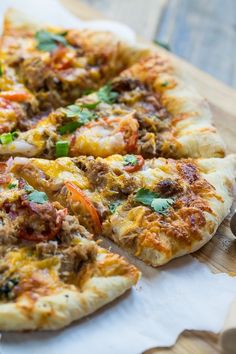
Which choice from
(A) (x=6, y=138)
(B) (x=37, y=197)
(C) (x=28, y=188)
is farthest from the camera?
(A) (x=6, y=138)

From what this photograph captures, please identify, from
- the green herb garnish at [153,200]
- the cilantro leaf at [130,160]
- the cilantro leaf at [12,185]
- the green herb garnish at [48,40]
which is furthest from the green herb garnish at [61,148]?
the green herb garnish at [48,40]

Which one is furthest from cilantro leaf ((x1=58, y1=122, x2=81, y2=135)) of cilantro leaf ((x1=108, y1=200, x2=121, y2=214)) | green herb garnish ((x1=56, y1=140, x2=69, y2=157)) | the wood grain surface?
the wood grain surface

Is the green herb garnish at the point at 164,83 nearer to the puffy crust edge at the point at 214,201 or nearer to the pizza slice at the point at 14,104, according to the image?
the puffy crust edge at the point at 214,201

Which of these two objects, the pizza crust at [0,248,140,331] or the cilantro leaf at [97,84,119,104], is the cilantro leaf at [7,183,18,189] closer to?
the pizza crust at [0,248,140,331]

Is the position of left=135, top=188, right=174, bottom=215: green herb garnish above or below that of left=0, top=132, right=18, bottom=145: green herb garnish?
above

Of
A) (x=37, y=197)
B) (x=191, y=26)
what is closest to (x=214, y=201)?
(x=37, y=197)

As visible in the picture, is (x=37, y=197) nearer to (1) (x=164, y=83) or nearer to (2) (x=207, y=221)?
(2) (x=207, y=221)

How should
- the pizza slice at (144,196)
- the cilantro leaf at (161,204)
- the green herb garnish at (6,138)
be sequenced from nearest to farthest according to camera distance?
the pizza slice at (144,196), the cilantro leaf at (161,204), the green herb garnish at (6,138)
